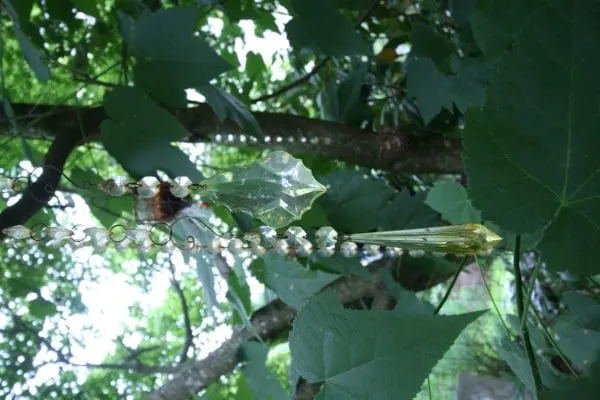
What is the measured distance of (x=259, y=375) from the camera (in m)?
0.60

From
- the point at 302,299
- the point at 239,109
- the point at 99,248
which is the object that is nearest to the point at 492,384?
the point at 302,299

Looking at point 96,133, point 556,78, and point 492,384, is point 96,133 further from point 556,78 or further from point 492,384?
point 492,384

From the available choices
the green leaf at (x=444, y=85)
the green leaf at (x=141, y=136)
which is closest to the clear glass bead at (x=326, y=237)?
the green leaf at (x=141, y=136)

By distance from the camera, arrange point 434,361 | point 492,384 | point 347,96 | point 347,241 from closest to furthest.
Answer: point 434,361
point 347,241
point 347,96
point 492,384

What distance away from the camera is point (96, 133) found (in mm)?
499

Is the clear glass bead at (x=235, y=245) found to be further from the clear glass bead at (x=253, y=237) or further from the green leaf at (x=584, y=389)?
the green leaf at (x=584, y=389)

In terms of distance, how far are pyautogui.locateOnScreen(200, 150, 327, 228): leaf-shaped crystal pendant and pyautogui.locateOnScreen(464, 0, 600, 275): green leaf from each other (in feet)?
0.27

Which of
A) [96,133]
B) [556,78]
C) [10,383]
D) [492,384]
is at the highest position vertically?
[556,78]

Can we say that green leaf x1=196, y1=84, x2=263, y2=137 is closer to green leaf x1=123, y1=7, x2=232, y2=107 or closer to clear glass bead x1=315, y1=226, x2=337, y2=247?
green leaf x1=123, y1=7, x2=232, y2=107

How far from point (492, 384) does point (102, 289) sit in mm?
545

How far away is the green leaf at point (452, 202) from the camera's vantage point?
514mm

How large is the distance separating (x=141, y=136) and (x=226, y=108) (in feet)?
0.29

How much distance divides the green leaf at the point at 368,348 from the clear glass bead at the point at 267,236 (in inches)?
2.5

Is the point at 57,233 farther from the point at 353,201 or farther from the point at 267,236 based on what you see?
the point at 353,201
